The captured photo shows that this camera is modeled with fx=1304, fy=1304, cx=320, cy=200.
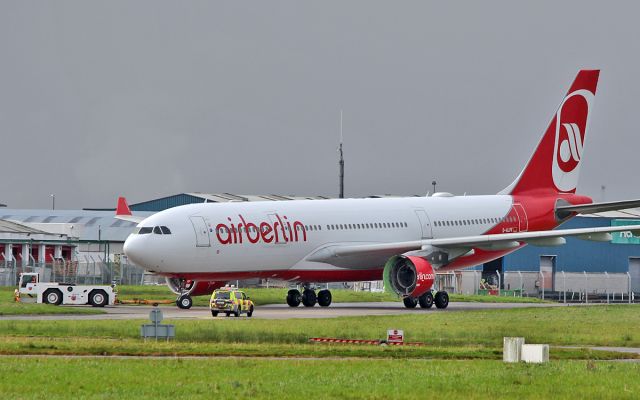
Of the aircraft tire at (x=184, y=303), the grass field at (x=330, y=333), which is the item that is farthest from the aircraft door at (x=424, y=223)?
the aircraft tire at (x=184, y=303)

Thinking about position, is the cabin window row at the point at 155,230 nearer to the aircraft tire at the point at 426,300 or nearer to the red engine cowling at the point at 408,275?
the red engine cowling at the point at 408,275

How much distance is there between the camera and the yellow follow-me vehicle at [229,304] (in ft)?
167

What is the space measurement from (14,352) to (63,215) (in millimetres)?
105722

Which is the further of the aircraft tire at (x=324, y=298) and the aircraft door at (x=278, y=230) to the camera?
the aircraft tire at (x=324, y=298)

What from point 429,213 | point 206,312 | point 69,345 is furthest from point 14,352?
point 429,213

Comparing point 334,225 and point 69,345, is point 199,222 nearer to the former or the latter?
point 334,225

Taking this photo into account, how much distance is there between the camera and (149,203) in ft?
466

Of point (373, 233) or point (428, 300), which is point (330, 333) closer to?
point (428, 300)

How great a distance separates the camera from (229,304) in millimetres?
50938

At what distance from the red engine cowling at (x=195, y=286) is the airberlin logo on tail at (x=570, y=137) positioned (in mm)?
22492

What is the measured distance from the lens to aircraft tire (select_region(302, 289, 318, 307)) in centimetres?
6219

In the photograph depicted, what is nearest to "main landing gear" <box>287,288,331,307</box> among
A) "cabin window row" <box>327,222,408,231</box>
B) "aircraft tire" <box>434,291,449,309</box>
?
"cabin window row" <box>327,222,408,231</box>

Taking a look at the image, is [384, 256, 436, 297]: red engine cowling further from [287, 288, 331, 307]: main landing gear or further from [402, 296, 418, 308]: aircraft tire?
[287, 288, 331, 307]: main landing gear

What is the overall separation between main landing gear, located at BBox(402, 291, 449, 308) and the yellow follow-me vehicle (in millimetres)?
10298
